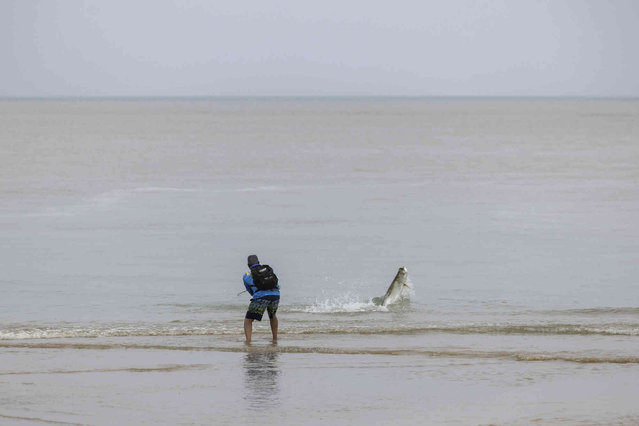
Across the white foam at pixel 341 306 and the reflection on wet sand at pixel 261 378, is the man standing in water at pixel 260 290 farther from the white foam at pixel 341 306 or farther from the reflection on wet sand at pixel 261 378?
the white foam at pixel 341 306

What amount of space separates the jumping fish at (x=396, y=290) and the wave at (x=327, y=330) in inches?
66.6

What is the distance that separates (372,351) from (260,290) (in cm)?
170

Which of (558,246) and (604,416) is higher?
(558,246)

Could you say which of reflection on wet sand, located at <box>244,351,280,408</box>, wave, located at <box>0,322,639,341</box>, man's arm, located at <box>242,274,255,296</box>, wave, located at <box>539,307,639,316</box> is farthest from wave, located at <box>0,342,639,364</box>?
wave, located at <box>539,307,639,316</box>

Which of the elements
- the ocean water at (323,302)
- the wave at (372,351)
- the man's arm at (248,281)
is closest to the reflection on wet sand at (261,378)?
the ocean water at (323,302)

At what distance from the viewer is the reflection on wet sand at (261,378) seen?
1157cm

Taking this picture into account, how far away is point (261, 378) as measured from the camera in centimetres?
1257

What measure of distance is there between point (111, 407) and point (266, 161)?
4951 centimetres

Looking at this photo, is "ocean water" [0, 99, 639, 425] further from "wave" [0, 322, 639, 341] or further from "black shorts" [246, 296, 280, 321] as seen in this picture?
"black shorts" [246, 296, 280, 321]

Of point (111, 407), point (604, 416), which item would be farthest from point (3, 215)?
point (604, 416)

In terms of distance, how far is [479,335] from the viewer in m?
15.8

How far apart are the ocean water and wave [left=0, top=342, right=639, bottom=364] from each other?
0.06m

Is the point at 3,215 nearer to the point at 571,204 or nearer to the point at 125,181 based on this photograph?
the point at 125,181

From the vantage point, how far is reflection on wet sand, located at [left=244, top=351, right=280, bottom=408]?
11.6 metres
